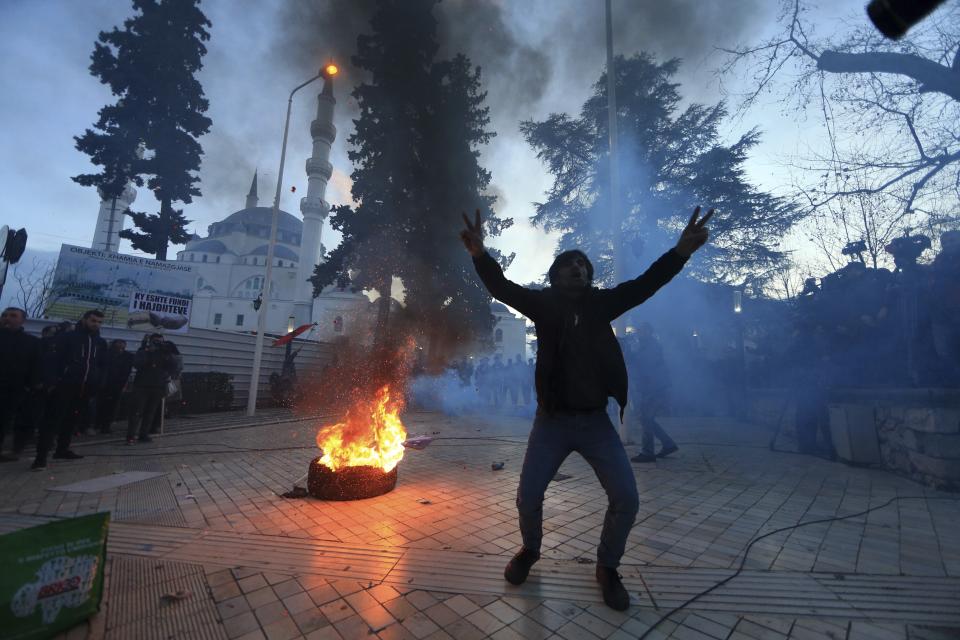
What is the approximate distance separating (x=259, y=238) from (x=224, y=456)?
79.2m

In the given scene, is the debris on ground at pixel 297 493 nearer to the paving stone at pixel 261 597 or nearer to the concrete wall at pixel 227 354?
the paving stone at pixel 261 597

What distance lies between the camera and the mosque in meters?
45.4

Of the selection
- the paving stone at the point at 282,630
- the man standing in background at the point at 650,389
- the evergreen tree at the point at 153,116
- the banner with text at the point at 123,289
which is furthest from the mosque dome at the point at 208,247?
the paving stone at the point at 282,630

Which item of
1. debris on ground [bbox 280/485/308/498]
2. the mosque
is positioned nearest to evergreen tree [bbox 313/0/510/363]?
the mosque

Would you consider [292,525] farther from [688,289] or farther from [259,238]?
[259,238]

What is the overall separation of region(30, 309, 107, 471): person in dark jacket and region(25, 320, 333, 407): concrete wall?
6.62 m

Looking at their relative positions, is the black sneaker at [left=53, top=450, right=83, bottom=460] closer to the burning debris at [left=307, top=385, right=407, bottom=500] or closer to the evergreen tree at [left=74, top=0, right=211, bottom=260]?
the burning debris at [left=307, top=385, right=407, bottom=500]

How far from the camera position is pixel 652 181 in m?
19.5

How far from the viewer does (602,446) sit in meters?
2.64

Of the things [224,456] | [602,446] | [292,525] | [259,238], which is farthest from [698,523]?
[259,238]

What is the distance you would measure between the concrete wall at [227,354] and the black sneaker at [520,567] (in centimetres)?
1429

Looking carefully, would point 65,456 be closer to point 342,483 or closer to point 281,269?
point 342,483

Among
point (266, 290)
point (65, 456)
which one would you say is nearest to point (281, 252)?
point (266, 290)

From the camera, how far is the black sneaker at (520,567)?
273 centimetres
